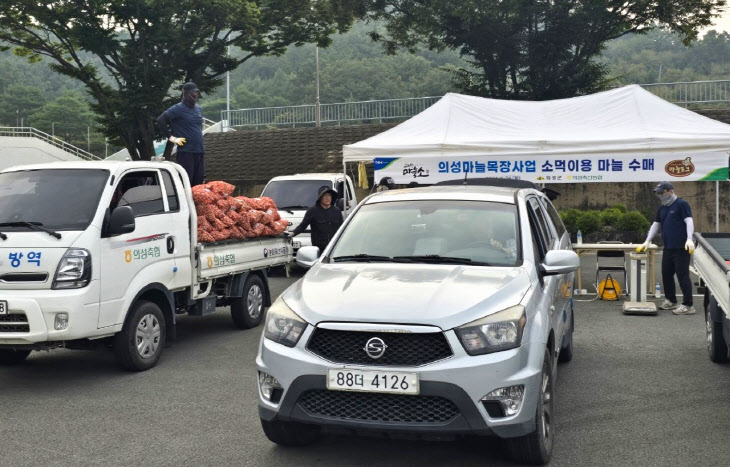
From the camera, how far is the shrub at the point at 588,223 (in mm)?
19875

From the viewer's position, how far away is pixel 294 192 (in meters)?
16.7

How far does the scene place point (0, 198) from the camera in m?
7.51

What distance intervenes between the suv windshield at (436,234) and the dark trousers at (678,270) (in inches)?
236

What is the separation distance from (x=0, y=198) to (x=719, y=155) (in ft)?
34.6

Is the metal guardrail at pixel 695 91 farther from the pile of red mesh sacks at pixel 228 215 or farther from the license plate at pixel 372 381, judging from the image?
the license plate at pixel 372 381

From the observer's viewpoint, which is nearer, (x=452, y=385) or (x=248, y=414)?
(x=452, y=385)

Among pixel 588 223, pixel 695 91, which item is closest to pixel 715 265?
pixel 588 223

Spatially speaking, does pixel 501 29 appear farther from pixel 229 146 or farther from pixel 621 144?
pixel 621 144

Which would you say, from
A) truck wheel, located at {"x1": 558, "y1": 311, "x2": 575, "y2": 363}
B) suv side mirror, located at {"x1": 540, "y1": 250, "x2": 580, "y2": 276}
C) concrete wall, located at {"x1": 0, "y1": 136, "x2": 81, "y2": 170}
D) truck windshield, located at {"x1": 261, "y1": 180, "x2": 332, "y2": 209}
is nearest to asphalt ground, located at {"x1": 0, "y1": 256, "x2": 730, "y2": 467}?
truck wheel, located at {"x1": 558, "y1": 311, "x2": 575, "y2": 363}

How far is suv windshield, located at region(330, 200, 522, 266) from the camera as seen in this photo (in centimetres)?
550

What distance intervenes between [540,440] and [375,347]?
3.78 feet

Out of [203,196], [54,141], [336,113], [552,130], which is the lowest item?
[203,196]

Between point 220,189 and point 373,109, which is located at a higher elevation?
point 373,109

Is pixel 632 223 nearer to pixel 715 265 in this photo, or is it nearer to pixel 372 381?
pixel 715 265
